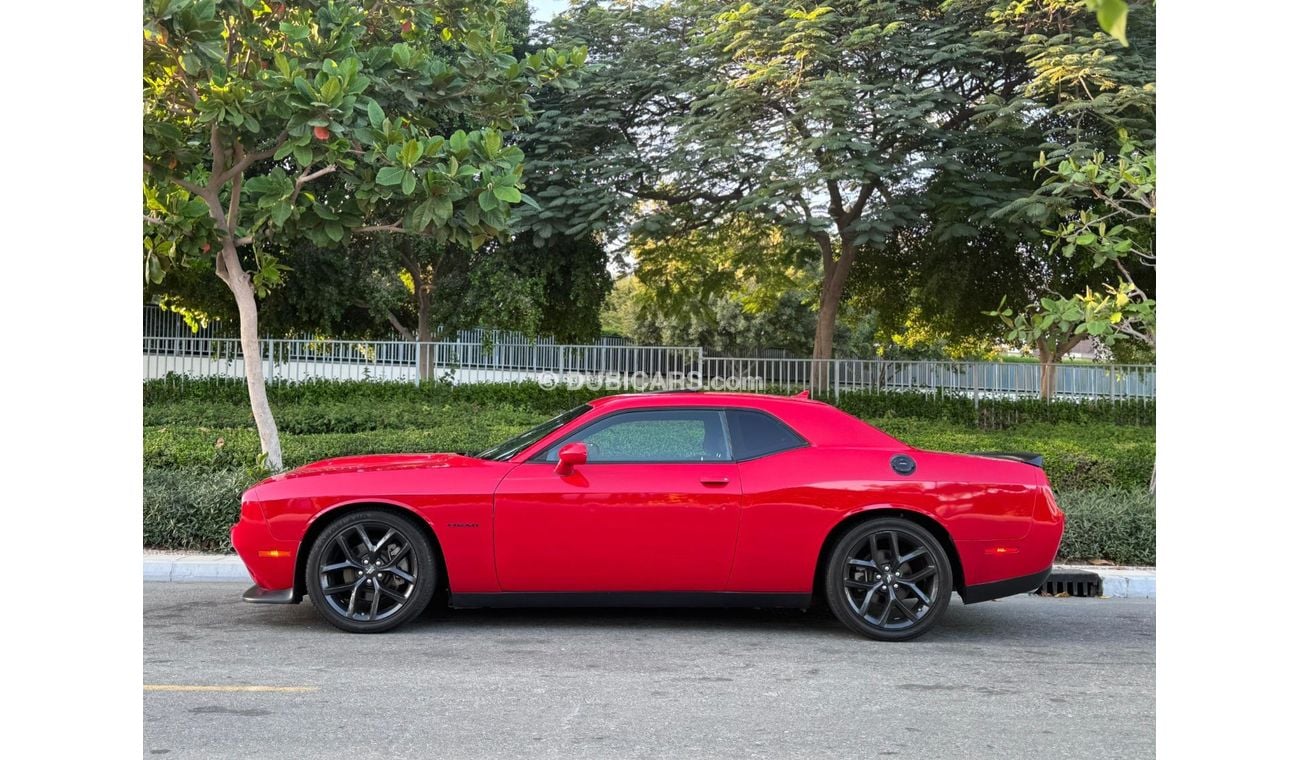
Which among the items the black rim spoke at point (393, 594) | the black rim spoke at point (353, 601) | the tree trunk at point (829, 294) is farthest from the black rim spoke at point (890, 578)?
the tree trunk at point (829, 294)

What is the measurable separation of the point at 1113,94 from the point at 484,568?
43.7ft

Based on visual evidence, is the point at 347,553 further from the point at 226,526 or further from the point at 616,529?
the point at 226,526

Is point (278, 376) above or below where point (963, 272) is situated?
below

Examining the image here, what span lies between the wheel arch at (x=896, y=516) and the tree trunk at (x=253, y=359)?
6413 millimetres

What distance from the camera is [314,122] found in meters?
9.68

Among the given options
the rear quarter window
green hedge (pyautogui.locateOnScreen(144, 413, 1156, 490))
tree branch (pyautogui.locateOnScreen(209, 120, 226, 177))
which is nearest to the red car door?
the rear quarter window

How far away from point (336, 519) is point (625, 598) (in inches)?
70.5

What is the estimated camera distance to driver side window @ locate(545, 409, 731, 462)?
22.7 ft

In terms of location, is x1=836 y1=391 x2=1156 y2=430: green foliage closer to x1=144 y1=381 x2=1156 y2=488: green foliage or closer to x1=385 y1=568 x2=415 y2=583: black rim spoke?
x1=144 y1=381 x2=1156 y2=488: green foliage

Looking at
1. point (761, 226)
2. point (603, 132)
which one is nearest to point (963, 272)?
point (761, 226)

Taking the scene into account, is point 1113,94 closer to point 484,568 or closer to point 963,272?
point 963,272

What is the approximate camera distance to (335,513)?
6.82 meters

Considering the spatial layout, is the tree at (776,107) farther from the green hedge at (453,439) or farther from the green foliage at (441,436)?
the green hedge at (453,439)

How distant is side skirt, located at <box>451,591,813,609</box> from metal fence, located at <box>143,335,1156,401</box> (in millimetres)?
15334
